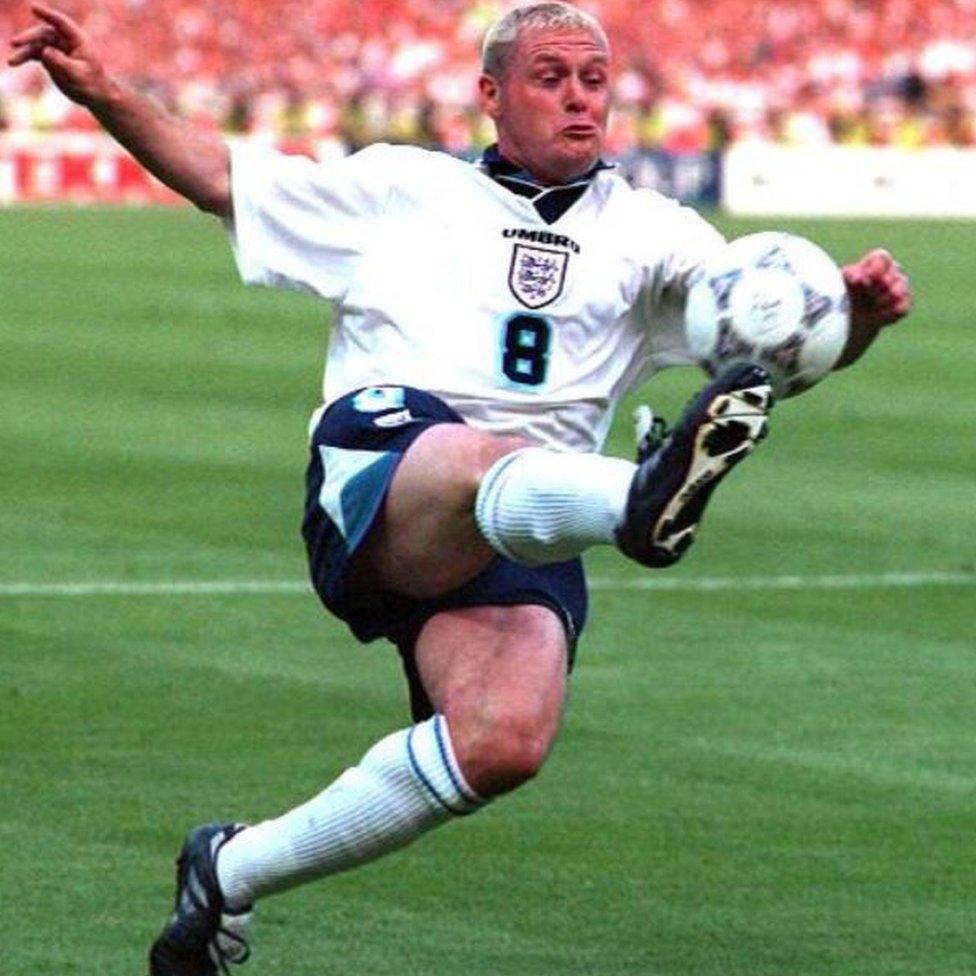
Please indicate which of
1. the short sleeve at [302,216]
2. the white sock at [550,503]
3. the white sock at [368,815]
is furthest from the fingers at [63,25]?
the white sock at [368,815]

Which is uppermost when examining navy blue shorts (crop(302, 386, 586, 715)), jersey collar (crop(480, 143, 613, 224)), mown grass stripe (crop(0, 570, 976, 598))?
jersey collar (crop(480, 143, 613, 224))

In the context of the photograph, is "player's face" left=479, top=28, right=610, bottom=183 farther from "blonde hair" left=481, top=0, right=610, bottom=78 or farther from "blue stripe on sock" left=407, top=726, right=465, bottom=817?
"blue stripe on sock" left=407, top=726, right=465, bottom=817

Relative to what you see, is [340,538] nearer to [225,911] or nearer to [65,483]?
[225,911]

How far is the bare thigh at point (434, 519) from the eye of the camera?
6.07m

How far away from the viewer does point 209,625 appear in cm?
1106

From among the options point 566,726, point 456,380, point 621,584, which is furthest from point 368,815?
point 621,584

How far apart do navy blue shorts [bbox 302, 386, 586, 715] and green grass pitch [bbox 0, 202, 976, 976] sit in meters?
0.70

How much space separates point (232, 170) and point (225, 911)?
1.43 meters

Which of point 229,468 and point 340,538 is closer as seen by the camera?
point 340,538

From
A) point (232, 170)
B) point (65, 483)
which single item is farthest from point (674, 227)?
point (65, 483)

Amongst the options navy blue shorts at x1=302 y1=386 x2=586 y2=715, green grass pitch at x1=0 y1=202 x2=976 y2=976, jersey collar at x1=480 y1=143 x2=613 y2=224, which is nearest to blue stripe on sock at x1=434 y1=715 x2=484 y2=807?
navy blue shorts at x1=302 y1=386 x2=586 y2=715

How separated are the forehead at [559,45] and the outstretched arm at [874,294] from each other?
68cm

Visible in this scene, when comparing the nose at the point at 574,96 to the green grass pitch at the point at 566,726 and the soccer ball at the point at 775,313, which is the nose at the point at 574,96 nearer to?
the soccer ball at the point at 775,313

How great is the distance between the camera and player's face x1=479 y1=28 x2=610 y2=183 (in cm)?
650
